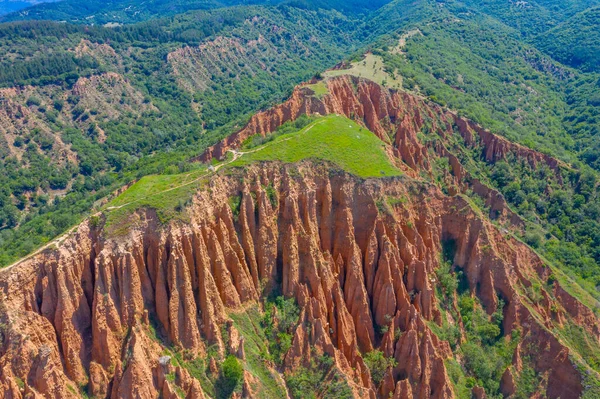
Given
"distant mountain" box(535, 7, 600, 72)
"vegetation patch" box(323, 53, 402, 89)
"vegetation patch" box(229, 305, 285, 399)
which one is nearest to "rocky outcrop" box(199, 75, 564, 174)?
"vegetation patch" box(323, 53, 402, 89)

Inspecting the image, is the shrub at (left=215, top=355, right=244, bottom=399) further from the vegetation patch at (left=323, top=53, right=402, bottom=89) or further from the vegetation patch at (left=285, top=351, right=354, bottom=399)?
the vegetation patch at (left=323, top=53, right=402, bottom=89)

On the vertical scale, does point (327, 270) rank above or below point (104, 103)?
above

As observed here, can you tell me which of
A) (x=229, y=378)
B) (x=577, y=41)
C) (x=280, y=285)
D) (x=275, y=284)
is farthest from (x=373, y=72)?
(x=577, y=41)

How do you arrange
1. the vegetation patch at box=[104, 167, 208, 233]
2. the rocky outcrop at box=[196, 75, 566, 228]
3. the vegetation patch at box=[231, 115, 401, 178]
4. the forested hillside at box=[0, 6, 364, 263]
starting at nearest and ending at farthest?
1. the vegetation patch at box=[104, 167, 208, 233]
2. the vegetation patch at box=[231, 115, 401, 178]
3. the rocky outcrop at box=[196, 75, 566, 228]
4. the forested hillside at box=[0, 6, 364, 263]

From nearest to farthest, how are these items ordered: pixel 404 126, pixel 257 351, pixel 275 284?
1. pixel 257 351
2. pixel 275 284
3. pixel 404 126

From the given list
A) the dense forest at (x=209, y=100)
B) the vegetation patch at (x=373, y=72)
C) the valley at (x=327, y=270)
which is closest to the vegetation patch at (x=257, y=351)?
the valley at (x=327, y=270)

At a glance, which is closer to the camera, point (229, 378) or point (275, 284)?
point (229, 378)

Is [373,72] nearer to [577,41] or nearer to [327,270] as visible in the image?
[327,270]
